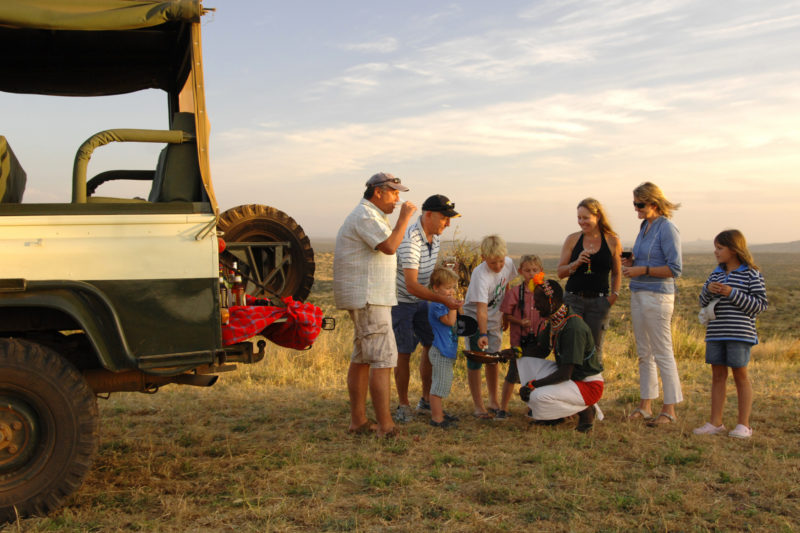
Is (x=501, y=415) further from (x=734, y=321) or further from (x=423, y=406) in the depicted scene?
(x=734, y=321)

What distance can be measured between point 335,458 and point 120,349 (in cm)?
183

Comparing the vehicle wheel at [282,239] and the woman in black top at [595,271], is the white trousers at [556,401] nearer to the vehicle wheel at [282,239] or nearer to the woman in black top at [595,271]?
the woman in black top at [595,271]

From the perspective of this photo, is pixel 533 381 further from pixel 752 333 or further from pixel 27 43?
pixel 27 43

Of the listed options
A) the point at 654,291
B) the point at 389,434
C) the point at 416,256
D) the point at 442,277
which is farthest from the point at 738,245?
the point at 389,434

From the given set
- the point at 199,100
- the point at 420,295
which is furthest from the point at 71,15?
the point at 420,295

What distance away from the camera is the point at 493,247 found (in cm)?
612

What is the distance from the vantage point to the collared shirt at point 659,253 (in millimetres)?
5961

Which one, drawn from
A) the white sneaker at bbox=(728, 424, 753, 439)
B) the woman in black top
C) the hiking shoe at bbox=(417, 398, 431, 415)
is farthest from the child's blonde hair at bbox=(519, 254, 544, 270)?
the white sneaker at bbox=(728, 424, 753, 439)

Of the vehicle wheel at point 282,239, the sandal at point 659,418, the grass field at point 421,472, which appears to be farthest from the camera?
the vehicle wheel at point 282,239

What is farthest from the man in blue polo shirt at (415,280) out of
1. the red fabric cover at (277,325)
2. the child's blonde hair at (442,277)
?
the red fabric cover at (277,325)

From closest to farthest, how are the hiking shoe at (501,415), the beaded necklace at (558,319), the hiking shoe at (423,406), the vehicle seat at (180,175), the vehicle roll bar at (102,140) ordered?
the vehicle roll bar at (102,140) < the vehicle seat at (180,175) < the beaded necklace at (558,319) < the hiking shoe at (501,415) < the hiking shoe at (423,406)

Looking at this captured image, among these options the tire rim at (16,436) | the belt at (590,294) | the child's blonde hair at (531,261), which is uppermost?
the child's blonde hair at (531,261)

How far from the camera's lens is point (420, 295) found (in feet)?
19.1

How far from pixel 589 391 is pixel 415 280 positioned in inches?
66.5
